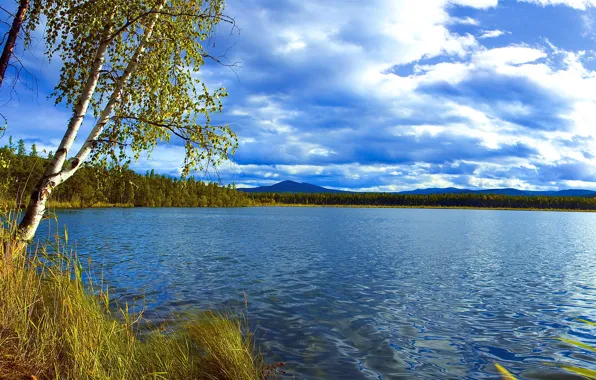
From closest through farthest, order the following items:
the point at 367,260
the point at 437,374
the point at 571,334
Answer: the point at 437,374 < the point at 571,334 < the point at 367,260

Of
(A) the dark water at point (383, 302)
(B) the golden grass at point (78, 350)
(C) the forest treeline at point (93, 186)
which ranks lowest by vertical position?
(A) the dark water at point (383, 302)

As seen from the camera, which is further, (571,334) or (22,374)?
(571,334)

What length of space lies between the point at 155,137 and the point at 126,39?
117 inches

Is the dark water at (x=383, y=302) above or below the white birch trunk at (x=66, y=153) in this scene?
below

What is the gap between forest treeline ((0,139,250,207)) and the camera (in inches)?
433

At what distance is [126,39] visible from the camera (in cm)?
1172

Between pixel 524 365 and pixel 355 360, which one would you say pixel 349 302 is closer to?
pixel 355 360

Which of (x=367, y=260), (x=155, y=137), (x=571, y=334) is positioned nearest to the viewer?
(x=155, y=137)

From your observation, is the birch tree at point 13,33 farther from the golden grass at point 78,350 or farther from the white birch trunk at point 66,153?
the golden grass at point 78,350

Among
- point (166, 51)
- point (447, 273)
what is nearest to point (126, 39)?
point (166, 51)

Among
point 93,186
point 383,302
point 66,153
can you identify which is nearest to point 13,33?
point 66,153

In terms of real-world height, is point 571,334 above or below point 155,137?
below

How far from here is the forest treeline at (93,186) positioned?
11008 millimetres

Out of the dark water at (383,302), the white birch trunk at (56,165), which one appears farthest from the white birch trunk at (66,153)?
the dark water at (383,302)
